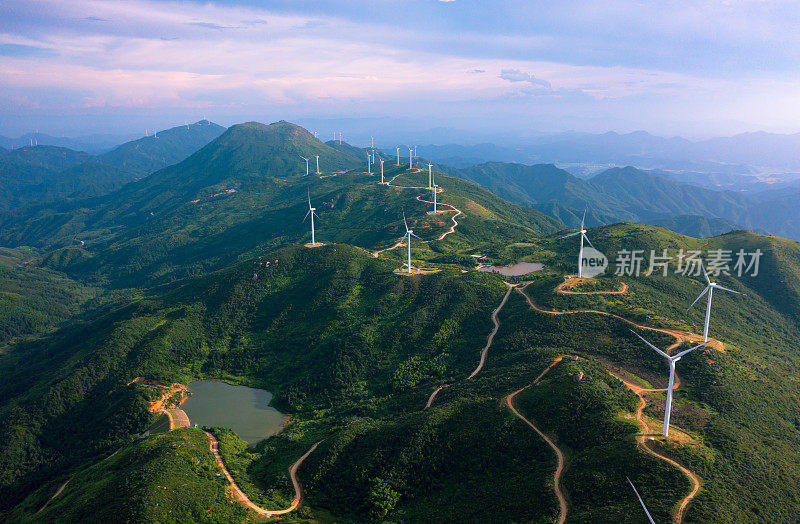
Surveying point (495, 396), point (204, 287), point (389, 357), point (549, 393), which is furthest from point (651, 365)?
point (204, 287)

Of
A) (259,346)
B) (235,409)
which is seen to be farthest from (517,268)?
(235,409)

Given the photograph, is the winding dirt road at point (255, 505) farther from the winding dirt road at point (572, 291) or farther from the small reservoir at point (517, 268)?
the small reservoir at point (517, 268)

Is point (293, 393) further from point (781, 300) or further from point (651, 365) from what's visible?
point (781, 300)

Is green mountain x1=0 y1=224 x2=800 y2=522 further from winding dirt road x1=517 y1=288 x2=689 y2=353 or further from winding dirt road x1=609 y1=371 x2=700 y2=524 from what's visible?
winding dirt road x1=517 y1=288 x2=689 y2=353

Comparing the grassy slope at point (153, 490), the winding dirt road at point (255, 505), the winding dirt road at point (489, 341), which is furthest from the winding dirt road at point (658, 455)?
the grassy slope at point (153, 490)

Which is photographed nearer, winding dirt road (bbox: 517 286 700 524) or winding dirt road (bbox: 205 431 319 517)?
winding dirt road (bbox: 517 286 700 524)

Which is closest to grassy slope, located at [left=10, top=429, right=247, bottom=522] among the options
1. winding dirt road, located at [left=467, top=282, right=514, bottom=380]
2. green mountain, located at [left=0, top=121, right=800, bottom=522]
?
green mountain, located at [left=0, top=121, right=800, bottom=522]
